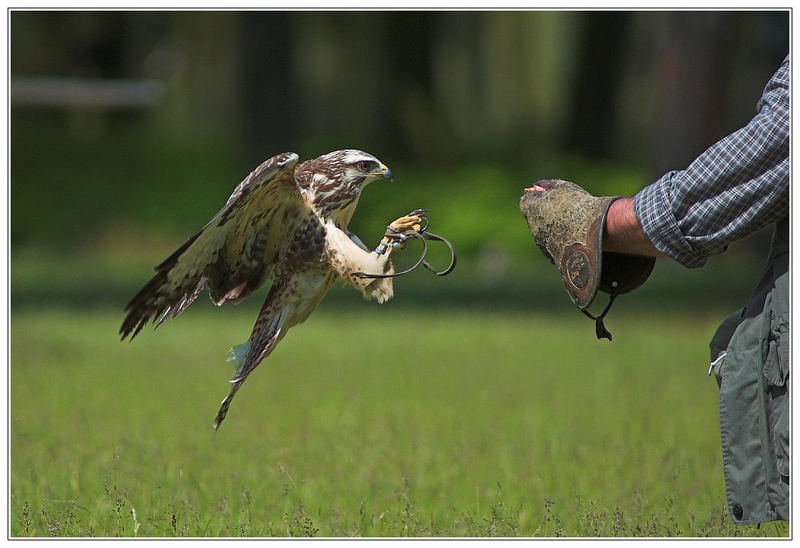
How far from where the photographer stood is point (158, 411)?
7121 mm

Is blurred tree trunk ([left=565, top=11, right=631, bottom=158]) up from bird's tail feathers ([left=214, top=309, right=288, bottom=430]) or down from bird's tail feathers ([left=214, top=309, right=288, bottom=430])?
down

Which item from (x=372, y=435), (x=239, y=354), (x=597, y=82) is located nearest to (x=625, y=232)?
(x=239, y=354)

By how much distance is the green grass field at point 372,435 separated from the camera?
4.62m

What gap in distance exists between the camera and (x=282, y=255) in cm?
405

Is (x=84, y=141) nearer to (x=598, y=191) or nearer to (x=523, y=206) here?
(x=598, y=191)

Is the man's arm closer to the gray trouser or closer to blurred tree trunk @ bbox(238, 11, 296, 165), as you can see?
the gray trouser

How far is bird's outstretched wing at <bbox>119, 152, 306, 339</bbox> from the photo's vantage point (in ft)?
12.1

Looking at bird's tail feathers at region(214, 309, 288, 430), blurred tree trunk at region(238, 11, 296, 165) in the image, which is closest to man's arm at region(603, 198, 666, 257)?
bird's tail feathers at region(214, 309, 288, 430)

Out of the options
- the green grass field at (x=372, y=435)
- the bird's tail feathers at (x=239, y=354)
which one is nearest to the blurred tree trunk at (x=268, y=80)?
the green grass field at (x=372, y=435)

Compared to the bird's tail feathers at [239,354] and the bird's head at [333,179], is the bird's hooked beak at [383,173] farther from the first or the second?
the bird's tail feathers at [239,354]

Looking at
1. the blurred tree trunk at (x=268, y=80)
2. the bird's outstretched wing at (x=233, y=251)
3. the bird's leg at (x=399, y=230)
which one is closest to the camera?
the bird's outstretched wing at (x=233, y=251)

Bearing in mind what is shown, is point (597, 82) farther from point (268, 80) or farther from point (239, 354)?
point (239, 354)

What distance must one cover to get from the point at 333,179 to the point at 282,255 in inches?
13.1

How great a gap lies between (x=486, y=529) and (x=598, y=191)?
15988 millimetres
